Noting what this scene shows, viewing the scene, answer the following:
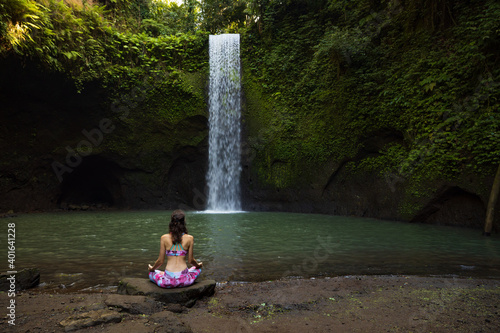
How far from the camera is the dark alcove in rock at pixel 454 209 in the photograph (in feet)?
27.8

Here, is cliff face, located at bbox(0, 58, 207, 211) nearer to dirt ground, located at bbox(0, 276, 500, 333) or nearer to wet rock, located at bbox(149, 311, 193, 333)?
dirt ground, located at bbox(0, 276, 500, 333)

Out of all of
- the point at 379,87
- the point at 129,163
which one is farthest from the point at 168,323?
the point at 129,163

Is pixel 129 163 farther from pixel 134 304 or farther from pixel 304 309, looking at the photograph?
pixel 304 309

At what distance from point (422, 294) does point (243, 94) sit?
13.2m

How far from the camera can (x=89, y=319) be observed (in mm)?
2414

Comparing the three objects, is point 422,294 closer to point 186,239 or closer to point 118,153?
point 186,239

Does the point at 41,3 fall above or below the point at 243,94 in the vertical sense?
above

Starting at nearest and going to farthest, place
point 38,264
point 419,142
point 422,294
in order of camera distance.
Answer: point 422,294, point 38,264, point 419,142

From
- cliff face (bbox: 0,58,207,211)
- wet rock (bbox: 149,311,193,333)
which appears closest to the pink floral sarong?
wet rock (bbox: 149,311,193,333)

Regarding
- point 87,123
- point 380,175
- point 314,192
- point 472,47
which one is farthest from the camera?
point 87,123

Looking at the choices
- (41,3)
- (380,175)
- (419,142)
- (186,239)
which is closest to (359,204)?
(380,175)

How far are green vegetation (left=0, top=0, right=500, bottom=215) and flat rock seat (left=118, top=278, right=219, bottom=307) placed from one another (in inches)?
323

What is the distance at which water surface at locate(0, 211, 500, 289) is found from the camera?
4130mm

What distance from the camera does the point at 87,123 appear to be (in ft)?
47.3
